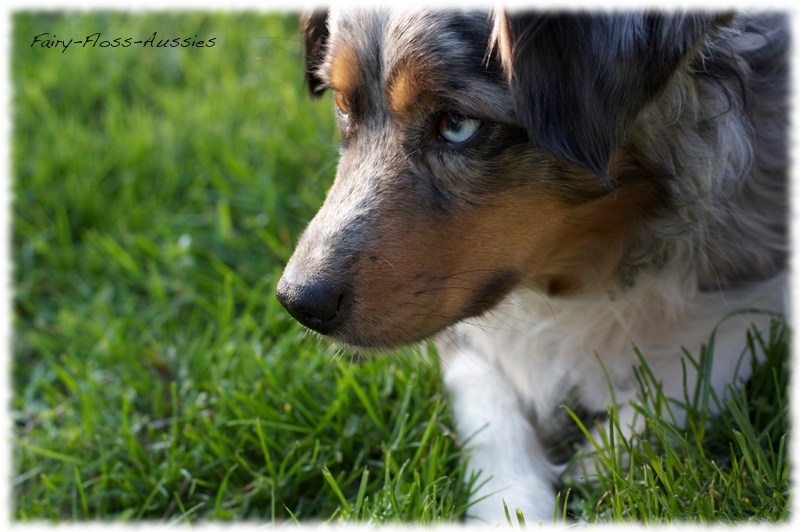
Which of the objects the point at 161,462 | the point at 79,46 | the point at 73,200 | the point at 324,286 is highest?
the point at 79,46

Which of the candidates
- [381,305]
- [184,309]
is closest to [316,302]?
[381,305]

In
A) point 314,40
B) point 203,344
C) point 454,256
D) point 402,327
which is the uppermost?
point 314,40

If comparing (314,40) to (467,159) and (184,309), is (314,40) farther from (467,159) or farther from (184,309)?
(184,309)

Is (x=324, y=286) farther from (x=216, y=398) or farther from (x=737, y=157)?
(x=737, y=157)

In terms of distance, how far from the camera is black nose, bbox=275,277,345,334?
2330 mm

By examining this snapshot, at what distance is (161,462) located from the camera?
117 inches

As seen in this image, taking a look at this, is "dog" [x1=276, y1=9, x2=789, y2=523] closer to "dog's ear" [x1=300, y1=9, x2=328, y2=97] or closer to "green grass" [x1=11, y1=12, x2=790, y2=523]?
"dog's ear" [x1=300, y1=9, x2=328, y2=97]

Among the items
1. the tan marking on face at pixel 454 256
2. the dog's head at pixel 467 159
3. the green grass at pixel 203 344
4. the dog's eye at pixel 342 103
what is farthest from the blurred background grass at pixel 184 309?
the dog's eye at pixel 342 103

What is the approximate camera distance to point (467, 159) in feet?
7.76

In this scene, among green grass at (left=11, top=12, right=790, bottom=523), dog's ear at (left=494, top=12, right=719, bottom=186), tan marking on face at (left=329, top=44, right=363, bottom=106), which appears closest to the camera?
dog's ear at (left=494, top=12, right=719, bottom=186)

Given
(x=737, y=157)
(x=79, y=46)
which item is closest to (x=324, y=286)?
(x=737, y=157)

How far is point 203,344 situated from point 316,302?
1228mm

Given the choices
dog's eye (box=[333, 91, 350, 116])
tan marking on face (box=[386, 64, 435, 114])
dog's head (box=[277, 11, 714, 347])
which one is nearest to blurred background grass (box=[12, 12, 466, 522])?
dog's head (box=[277, 11, 714, 347])

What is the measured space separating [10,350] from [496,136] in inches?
91.7
